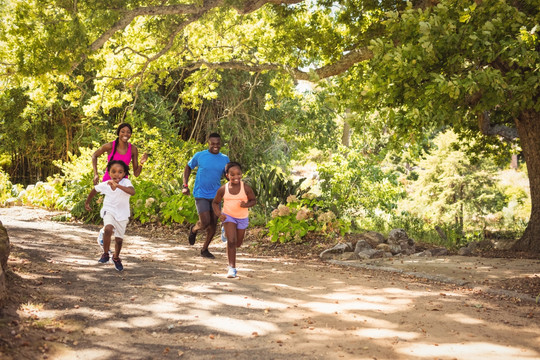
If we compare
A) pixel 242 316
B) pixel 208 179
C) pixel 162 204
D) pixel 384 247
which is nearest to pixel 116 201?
pixel 208 179

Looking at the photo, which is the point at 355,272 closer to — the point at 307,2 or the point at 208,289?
the point at 208,289

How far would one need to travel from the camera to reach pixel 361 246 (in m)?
9.37

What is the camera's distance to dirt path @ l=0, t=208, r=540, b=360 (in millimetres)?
3736

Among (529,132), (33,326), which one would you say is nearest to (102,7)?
(33,326)

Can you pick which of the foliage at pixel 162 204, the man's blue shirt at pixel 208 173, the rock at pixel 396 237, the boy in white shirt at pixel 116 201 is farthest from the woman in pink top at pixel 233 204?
the foliage at pixel 162 204

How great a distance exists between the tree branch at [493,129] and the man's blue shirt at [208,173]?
6277mm

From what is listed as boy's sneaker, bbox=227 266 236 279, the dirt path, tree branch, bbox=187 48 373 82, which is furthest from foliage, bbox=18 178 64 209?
boy's sneaker, bbox=227 266 236 279

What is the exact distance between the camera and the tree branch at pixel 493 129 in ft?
37.1

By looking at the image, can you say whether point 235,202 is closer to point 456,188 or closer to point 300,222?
point 300,222

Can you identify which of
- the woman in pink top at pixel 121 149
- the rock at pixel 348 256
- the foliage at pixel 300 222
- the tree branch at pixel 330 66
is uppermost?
the tree branch at pixel 330 66

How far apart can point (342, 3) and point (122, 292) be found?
8.13 metres

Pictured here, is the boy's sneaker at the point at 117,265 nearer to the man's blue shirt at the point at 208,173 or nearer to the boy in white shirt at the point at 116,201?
the boy in white shirt at the point at 116,201

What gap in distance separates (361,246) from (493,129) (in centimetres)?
455

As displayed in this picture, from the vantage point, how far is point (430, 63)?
748cm
